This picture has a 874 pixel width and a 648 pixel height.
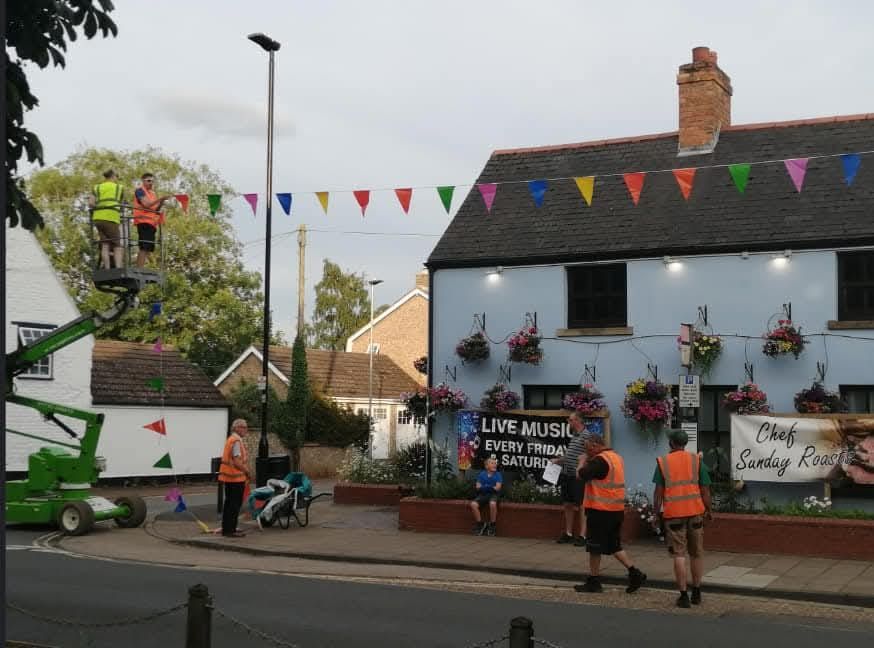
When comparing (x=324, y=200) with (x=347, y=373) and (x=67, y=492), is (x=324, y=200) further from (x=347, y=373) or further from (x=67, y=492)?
(x=347, y=373)

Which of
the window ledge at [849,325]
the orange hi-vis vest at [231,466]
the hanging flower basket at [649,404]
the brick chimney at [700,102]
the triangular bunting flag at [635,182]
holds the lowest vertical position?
the orange hi-vis vest at [231,466]

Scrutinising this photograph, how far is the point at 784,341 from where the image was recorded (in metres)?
17.4

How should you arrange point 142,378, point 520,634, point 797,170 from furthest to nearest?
point 142,378 < point 797,170 < point 520,634

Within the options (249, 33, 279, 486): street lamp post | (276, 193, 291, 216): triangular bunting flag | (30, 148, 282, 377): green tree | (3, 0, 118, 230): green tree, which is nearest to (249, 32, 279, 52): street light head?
(249, 33, 279, 486): street lamp post

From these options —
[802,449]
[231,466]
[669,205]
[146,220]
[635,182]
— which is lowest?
[231,466]

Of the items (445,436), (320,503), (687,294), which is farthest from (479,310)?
(320,503)

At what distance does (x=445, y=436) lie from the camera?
2028 cm

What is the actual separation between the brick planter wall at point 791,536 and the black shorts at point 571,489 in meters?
1.81

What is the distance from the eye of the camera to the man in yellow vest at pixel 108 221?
43.8ft

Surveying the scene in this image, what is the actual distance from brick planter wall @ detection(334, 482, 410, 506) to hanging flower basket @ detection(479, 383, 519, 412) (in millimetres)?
2537

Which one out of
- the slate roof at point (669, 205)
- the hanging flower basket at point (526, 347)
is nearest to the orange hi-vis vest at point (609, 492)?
the hanging flower basket at point (526, 347)

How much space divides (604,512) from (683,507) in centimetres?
92

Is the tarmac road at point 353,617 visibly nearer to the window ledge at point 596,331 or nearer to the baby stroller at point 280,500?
the baby stroller at point 280,500

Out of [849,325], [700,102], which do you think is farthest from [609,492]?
[700,102]
